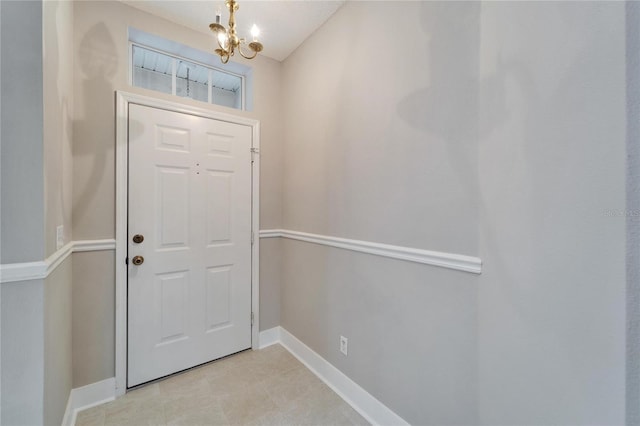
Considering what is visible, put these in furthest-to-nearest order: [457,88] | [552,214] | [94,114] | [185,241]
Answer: [185,241] < [94,114] < [457,88] < [552,214]

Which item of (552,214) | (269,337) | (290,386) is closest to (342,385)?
(290,386)

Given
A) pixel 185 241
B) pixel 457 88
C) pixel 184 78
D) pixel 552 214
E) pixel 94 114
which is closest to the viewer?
pixel 552 214

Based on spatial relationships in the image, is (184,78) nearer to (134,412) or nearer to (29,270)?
(29,270)

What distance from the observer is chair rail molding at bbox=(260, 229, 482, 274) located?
3.79ft

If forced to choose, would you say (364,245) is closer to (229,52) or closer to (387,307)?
(387,307)

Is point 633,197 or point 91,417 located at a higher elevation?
point 633,197

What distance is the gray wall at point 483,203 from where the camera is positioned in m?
0.82

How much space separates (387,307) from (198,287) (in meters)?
1.54

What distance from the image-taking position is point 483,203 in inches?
43.7

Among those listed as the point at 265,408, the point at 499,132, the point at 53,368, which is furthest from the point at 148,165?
the point at 499,132

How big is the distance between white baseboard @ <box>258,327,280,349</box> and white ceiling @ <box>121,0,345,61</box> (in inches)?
105

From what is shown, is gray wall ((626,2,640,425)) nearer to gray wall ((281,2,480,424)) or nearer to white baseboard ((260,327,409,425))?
gray wall ((281,2,480,424))

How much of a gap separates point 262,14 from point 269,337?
2775mm

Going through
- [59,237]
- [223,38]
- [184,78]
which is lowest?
[59,237]
